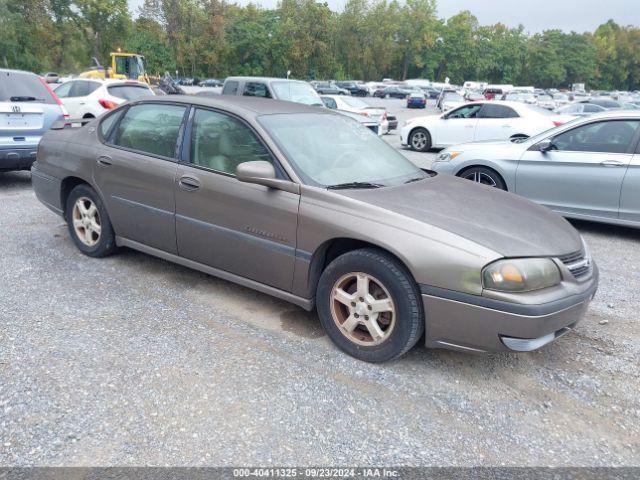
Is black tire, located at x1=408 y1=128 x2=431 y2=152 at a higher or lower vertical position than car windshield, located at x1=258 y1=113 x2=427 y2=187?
lower

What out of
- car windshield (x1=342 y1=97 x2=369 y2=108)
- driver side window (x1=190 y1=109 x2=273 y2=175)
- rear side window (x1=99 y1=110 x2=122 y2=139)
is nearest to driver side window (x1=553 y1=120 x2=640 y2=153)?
driver side window (x1=190 y1=109 x2=273 y2=175)

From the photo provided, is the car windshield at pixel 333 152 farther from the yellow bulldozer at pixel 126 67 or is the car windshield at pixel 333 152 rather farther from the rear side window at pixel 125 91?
the yellow bulldozer at pixel 126 67

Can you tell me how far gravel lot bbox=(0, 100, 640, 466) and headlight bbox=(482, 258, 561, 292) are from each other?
0.63 metres

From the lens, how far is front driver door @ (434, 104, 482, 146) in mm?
13367

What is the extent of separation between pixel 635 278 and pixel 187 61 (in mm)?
66256

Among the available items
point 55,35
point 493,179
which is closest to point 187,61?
point 55,35

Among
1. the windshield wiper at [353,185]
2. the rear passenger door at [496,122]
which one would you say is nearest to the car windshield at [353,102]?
the rear passenger door at [496,122]

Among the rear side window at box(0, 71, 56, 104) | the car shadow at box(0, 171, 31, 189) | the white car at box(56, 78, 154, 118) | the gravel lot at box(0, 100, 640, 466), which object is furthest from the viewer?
the white car at box(56, 78, 154, 118)

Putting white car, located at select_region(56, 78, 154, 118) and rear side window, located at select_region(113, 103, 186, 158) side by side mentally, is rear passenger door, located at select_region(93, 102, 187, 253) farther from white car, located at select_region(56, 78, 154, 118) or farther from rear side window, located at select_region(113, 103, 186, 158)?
white car, located at select_region(56, 78, 154, 118)

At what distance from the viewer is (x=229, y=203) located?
385 cm

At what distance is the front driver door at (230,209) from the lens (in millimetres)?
3648

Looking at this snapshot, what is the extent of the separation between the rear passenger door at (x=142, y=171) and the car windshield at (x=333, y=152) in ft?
2.88

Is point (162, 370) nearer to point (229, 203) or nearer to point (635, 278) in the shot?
point (229, 203)

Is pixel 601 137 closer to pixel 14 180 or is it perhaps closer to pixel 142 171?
pixel 142 171
